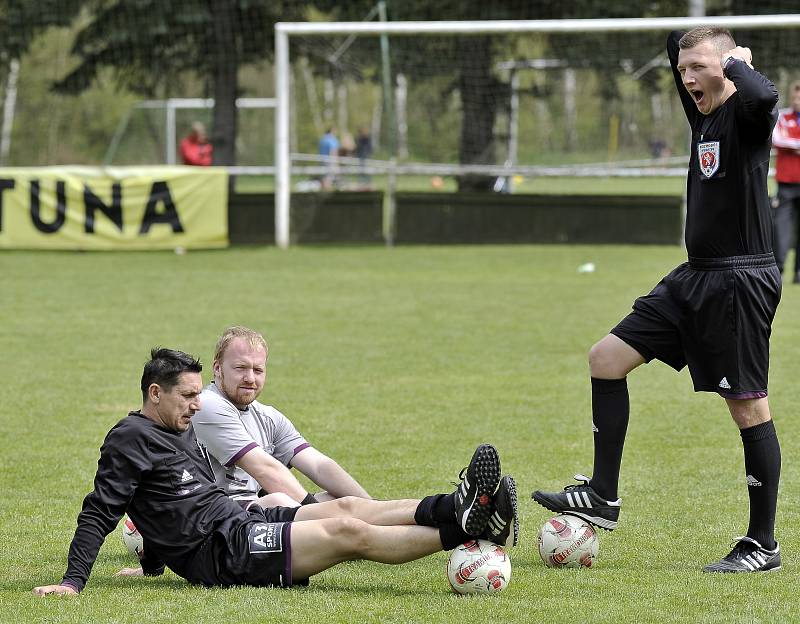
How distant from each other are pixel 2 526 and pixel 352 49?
1634cm

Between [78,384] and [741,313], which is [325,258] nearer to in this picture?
[78,384]

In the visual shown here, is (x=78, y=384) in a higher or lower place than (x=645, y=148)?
lower

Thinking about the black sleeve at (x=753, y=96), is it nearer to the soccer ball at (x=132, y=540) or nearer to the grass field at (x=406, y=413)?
the grass field at (x=406, y=413)

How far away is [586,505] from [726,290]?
3.33 feet

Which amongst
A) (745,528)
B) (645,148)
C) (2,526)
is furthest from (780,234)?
(2,526)

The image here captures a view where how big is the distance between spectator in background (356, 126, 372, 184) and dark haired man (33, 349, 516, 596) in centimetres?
1584

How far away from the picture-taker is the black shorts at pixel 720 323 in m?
5.00

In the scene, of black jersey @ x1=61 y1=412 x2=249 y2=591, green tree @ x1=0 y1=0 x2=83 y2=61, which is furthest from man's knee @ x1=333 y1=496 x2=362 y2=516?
green tree @ x1=0 y1=0 x2=83 y2=61

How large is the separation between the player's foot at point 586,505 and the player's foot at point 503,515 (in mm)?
562

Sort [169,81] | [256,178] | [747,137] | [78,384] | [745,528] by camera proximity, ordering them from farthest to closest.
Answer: [169,81]
[256,178]
[78,384]
[745,528]
[747,137]

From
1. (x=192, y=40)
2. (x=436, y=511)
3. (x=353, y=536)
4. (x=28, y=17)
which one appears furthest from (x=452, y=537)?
(x=28, y=17)

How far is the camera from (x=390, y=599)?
4.62 meters

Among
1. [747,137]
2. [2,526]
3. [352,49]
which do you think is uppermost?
[352,49]

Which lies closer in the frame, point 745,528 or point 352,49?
point 745,528
